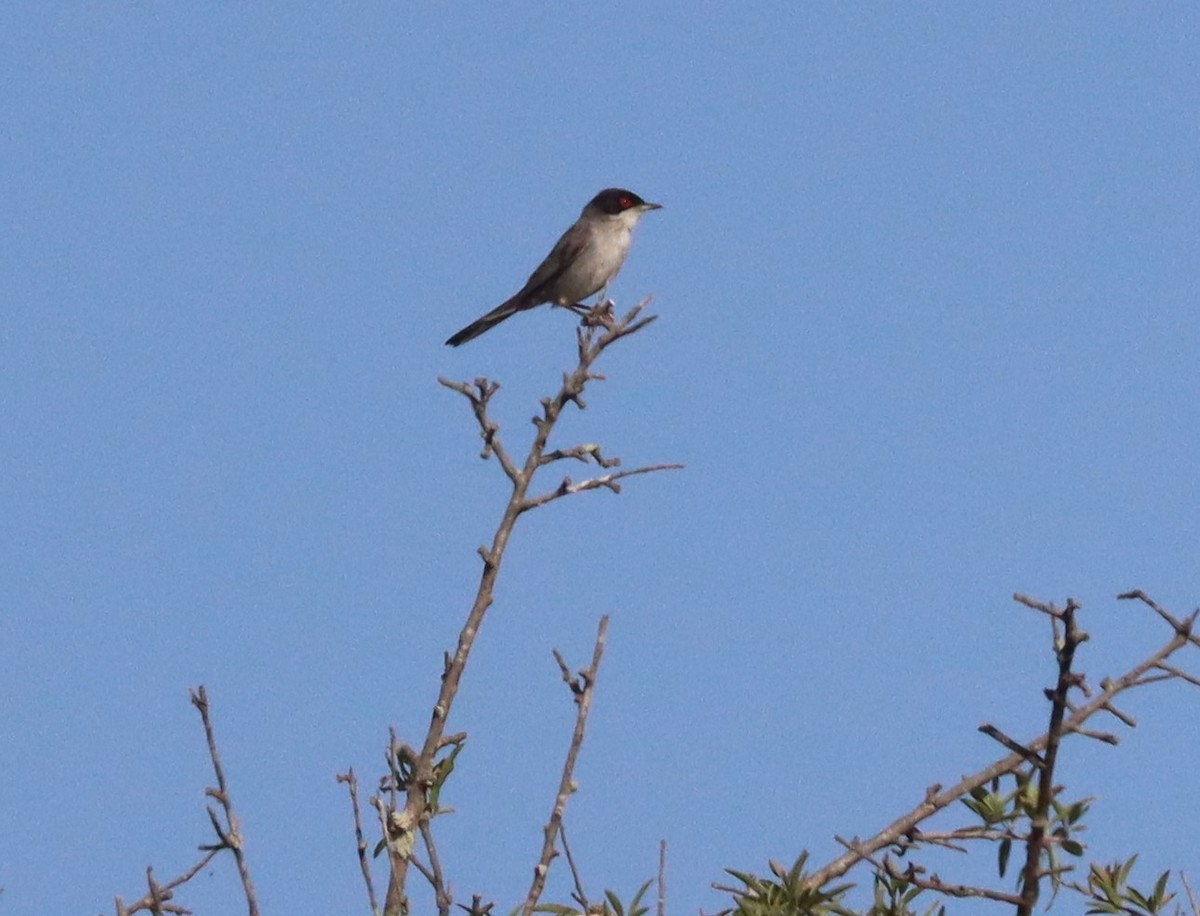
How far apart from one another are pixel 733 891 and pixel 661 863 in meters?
0.16

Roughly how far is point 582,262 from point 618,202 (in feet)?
2.71

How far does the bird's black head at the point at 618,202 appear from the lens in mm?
14969

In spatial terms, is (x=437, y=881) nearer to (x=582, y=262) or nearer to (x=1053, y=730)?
(x=1053, y=730)

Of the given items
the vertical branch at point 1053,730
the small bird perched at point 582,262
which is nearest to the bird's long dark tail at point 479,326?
the small bird perched at point 582,262

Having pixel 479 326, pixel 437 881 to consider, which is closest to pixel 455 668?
pixel 437 881

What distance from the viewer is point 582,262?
572 inches

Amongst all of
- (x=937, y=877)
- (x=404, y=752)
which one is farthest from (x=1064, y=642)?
(x=404, y=752)

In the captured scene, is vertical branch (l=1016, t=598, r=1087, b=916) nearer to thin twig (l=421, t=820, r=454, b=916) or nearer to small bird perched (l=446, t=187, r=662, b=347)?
thin twig (l=421, t=820, r=454, b=916)

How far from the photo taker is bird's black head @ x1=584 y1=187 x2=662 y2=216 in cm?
1497

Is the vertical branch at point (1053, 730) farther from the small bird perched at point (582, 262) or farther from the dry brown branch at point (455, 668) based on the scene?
the small bird perched at point (582, 262)

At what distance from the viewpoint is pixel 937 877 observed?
11.4 ft

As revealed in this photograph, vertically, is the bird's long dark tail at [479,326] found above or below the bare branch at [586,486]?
above

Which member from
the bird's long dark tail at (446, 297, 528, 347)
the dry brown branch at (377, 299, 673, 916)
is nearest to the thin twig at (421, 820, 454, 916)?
the dry brown branch at (377, 299, 673, 916)

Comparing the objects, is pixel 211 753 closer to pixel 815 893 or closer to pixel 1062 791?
pixel 815 893
